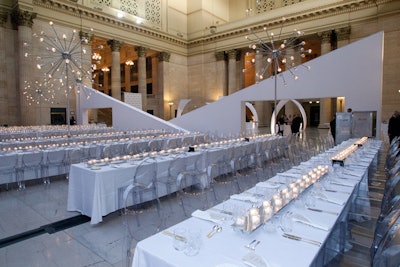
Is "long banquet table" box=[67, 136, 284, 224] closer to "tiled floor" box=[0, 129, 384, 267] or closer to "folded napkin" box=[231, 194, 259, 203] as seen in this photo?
"tiled floor" box=[0, 129, 384, 267]

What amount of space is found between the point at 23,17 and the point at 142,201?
18.1 metres

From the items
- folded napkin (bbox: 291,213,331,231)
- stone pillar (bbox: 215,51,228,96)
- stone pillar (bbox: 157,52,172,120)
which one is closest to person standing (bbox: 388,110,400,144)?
folded napkin (bbox: 291,213,331,231)

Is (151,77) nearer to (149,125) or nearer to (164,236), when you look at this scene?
(149,125)

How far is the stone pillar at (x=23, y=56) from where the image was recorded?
17.3m

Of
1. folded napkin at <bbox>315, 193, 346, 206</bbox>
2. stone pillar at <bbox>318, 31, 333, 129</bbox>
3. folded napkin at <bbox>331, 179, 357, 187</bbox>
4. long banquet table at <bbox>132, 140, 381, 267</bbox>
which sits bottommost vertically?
long banquet table at <bbox>132, 140, 381, 267</bbox>

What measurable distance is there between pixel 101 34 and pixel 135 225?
841 inches

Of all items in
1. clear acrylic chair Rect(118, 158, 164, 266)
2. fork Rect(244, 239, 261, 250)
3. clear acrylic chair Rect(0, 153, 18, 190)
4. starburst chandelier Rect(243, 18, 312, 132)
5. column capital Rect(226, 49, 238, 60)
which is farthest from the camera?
column capital Rect(226, 49, 238, 60)

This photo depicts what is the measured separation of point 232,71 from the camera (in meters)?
26.6

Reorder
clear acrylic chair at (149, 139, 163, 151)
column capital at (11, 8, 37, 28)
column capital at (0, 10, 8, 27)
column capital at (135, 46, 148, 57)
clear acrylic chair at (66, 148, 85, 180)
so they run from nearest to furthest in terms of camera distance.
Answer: clear acrylic chair at (66, 148, 85, 180) < clear acrylic chair at (149, 139, 163, 151) < column capital at (11, 8, 37, 28) < column capital at (0, 10, 8, 27) < column capital at (135, 46, 148, 57)

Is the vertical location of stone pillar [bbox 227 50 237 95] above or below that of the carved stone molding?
below

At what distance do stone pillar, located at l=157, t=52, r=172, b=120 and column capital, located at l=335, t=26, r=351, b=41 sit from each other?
15.0m

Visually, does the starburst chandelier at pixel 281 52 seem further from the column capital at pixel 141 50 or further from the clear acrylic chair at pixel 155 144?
the column capital at pixel 141 50

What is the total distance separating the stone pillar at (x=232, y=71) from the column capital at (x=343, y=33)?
9.02 metres

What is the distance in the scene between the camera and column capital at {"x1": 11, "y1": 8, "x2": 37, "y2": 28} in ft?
A: 56.1
